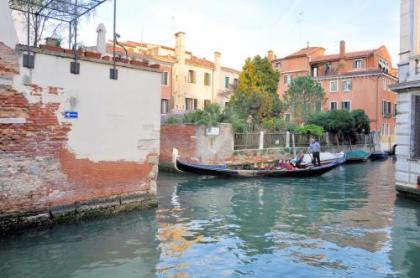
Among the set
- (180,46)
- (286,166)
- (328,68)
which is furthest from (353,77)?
(286,166)

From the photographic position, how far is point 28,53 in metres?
5.91

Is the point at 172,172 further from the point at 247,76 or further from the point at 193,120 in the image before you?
the point at 247,76

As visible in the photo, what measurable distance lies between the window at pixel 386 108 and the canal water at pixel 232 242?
23.0 m

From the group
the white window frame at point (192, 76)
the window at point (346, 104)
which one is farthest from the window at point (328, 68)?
the white window frame at point (192, 76)

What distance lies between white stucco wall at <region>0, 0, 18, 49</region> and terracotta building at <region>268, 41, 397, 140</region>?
85.3ft

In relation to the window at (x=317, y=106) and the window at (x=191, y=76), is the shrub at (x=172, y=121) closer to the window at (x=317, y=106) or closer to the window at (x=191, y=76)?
the window at (x=191, y=76)

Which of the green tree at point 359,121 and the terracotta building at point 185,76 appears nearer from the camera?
the green tree at point 359,121

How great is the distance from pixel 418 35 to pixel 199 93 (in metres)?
19.9

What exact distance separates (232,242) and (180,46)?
2243cm

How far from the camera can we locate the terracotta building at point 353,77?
30.0 meters

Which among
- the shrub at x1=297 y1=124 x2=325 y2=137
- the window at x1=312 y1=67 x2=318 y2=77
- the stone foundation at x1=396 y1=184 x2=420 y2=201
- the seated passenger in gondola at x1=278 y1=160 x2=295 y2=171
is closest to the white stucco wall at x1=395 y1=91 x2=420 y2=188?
the stone foundation at x1=396 y1=184 x2=420 y2=201

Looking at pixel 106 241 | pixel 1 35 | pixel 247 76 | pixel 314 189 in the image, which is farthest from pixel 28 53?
pixel 247 76

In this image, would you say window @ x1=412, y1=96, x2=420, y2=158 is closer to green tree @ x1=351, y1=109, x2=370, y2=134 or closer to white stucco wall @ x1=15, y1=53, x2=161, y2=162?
white stucco wall @ x1=15, y1=53, x2=161, y2=162

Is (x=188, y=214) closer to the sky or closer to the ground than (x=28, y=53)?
closer to the ground
